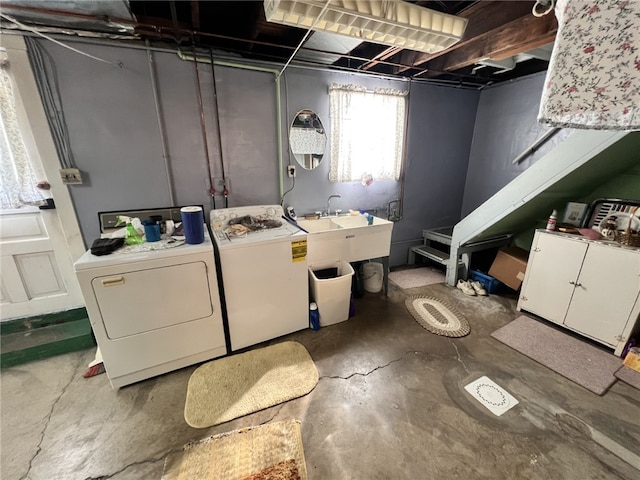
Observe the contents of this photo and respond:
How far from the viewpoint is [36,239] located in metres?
2.14

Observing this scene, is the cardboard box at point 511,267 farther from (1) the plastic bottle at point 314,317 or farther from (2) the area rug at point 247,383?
(2) the area rug at point 247,383

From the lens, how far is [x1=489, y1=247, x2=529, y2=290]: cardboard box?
2.86 m

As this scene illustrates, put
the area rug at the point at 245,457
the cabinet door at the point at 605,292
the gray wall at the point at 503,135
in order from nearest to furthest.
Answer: the area rug at the point at 245,457, the cabinet door at the point at 605,292, the gray wall at the point at 503,135

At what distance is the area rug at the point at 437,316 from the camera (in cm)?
240

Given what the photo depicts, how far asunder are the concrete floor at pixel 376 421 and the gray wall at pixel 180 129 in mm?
1350

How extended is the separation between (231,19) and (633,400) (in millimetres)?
4057

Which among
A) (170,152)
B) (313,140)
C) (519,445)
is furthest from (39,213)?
(519,445)

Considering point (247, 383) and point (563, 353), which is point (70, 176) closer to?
point (247, 383)

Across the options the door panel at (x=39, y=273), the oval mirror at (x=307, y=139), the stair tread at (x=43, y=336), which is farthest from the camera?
the oval mirror at (x=307, y=139)

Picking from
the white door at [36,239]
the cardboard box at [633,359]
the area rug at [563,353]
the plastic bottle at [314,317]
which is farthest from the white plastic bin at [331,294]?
the cardboard box at [633,359]

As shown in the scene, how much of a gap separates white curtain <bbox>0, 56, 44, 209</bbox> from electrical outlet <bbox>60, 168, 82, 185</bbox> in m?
0.22

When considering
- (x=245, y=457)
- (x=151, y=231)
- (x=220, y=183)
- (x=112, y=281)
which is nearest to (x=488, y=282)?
(x=245, y=457)

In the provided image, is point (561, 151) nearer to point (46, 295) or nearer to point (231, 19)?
point (231, 19)

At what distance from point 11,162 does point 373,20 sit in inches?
110
